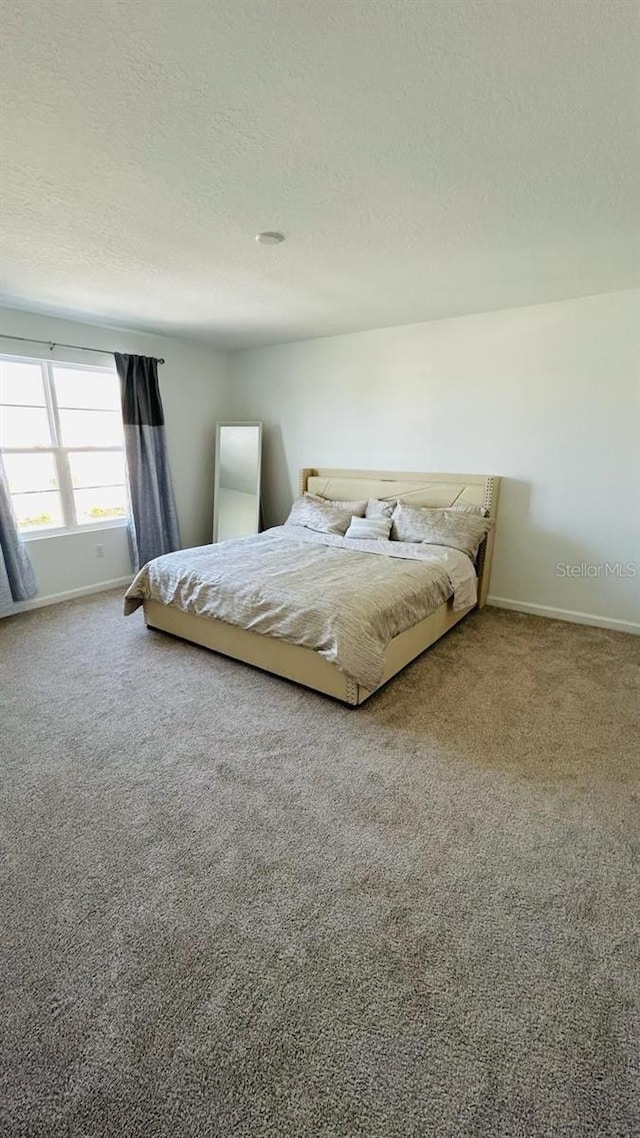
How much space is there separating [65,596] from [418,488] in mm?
3321

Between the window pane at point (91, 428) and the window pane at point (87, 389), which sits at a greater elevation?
the window pane at point (87, 389)

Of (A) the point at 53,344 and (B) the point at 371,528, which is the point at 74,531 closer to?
(A) the point at 53,344

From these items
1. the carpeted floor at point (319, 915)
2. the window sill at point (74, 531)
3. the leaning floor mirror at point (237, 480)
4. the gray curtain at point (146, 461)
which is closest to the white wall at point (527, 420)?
the leaning floor mirror at point (237, 480)

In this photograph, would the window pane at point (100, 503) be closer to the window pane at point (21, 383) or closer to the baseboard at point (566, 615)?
the window pane at point (21, 383)

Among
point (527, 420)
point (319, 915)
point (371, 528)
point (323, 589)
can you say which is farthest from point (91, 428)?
point (319, 915)

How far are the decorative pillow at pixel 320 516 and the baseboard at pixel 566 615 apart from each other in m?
1.48

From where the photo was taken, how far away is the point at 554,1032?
1122 millimetres

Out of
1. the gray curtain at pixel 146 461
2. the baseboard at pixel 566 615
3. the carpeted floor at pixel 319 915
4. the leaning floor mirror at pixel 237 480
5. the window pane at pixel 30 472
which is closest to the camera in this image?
the carpeted floor at pixel 319 915

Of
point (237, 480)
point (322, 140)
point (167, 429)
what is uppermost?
point (322, 140)

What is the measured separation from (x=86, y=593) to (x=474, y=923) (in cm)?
403

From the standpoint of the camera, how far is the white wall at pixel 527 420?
11.0ft

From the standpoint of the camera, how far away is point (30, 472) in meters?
3.89

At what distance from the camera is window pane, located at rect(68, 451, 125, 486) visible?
4.20 meters

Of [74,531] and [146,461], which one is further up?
[146,461]
